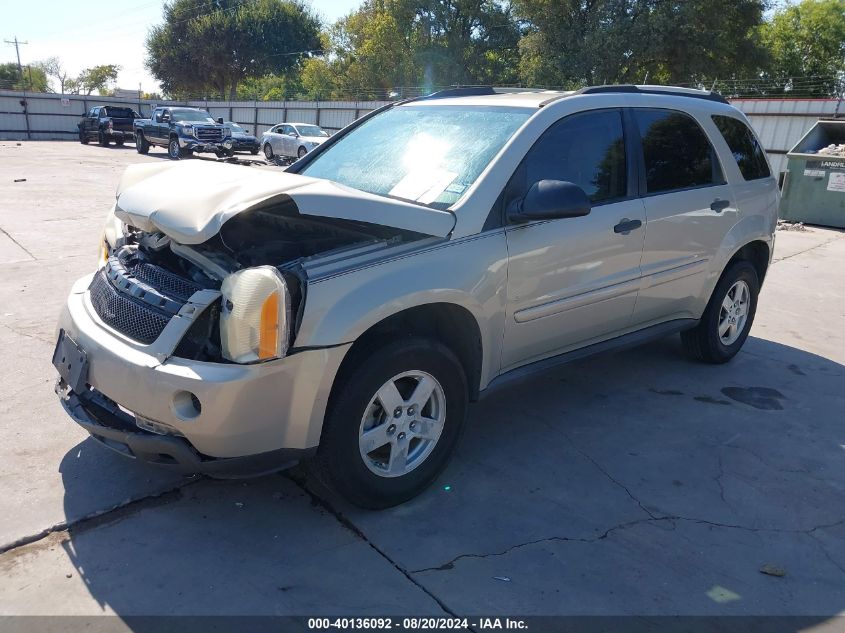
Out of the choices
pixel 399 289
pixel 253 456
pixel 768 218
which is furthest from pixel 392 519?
pixel 768 218

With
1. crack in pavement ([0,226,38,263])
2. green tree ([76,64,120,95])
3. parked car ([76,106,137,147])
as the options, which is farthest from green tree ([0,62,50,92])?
crack in pavement ([0,226,38,263])

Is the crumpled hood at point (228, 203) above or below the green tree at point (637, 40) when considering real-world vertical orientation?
below

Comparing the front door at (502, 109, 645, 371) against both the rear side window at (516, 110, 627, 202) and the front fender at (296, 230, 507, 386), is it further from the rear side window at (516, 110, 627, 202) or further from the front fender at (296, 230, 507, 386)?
the front fender at (296, 230, 507, 386)

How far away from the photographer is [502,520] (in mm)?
3172

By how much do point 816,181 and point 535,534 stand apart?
1274 cm

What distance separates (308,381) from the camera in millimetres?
2725

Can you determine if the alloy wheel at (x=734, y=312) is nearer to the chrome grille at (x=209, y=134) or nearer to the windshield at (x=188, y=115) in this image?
the chrome grille at (x=209, y=134)

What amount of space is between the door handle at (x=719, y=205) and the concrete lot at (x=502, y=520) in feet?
4.15

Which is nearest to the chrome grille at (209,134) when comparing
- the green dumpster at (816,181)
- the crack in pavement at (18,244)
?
the crack in pavement at (18,244)

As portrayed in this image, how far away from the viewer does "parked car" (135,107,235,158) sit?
23.0m

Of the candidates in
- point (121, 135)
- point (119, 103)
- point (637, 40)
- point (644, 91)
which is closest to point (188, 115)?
point (121, 135)

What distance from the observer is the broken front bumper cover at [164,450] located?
2697 millimetres

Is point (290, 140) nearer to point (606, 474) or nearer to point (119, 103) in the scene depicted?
point (606, 474)

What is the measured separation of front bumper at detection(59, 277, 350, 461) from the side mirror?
3.83ft
